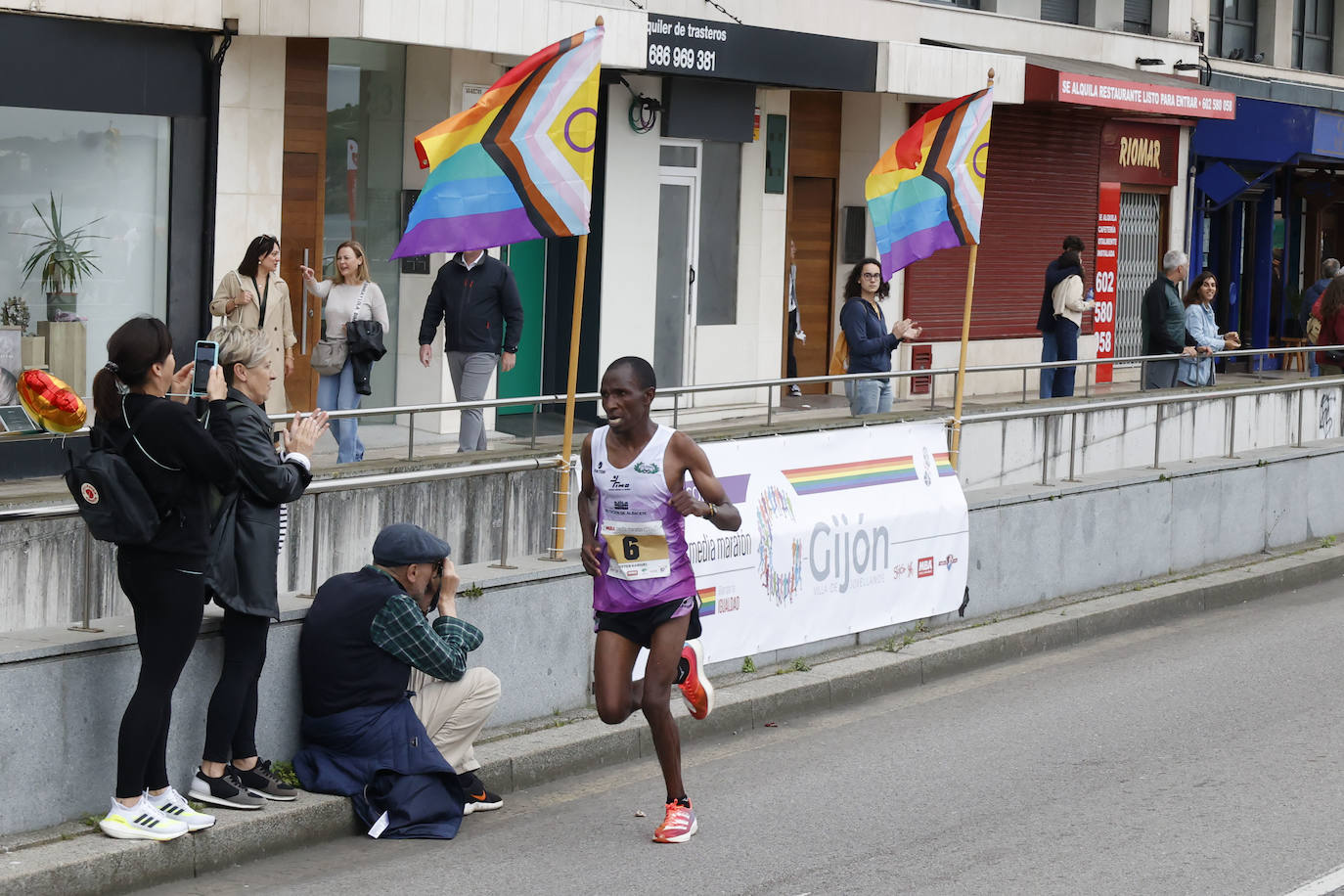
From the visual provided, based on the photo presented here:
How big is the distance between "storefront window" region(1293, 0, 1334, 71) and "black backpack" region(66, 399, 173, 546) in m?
27.0

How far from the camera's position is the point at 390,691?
7055mm

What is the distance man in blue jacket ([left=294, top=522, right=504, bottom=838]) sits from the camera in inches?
275

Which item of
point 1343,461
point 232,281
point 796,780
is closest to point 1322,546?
point 1343,461

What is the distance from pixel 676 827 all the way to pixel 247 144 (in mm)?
9714

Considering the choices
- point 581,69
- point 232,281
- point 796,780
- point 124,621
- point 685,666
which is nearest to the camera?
point 124,621

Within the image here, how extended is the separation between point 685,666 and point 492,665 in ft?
3.77

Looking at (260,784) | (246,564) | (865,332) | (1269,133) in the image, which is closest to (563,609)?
(260,784)

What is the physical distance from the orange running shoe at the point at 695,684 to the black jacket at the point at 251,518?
1.66m

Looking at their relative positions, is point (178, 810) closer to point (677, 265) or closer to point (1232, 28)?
point (677, 265)

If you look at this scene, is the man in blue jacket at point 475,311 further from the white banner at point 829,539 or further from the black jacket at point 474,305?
the white banner at point 829,539

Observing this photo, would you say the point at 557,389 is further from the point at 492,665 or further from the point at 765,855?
the point at 765,855

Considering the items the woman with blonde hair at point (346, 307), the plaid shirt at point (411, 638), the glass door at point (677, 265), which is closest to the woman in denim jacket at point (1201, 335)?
the glass door at point (677, 265)

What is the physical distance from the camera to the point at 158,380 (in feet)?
20.6

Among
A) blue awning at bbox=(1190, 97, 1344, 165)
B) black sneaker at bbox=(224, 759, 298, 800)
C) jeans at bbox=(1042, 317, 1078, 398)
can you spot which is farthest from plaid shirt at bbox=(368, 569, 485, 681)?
blue awning at bbox=(1190, 97, 1344, 165)
